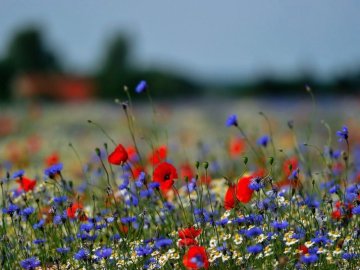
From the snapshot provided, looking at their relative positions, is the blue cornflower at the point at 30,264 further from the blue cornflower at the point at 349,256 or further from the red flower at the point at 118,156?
the blue cornflower at the point at 349,256

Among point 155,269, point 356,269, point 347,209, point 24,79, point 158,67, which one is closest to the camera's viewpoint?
point 356,269

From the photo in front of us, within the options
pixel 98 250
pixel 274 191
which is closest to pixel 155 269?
pixel 98 250

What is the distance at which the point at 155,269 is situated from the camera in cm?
400

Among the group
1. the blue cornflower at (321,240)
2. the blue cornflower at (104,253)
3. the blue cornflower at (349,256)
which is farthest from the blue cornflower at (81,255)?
the blue cornflower at (349,256)

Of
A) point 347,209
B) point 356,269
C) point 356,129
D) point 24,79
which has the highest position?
point 24,79

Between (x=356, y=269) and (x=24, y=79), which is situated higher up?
(x=24, y=79)

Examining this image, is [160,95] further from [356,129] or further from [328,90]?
[356,129]

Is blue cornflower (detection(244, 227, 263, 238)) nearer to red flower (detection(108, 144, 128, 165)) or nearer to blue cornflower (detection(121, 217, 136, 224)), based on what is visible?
blue cornflower (detection(121, 217, 136, 224))

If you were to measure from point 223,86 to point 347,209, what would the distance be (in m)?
40.5

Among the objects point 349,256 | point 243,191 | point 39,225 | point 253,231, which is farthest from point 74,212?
point 349,256

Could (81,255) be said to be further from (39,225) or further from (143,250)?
(39,225)

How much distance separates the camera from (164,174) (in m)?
4.26

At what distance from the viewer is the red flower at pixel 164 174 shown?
13.9ft

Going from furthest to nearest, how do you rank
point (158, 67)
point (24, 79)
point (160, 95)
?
point (158, 67), point (160, 95), point (24, 79)
